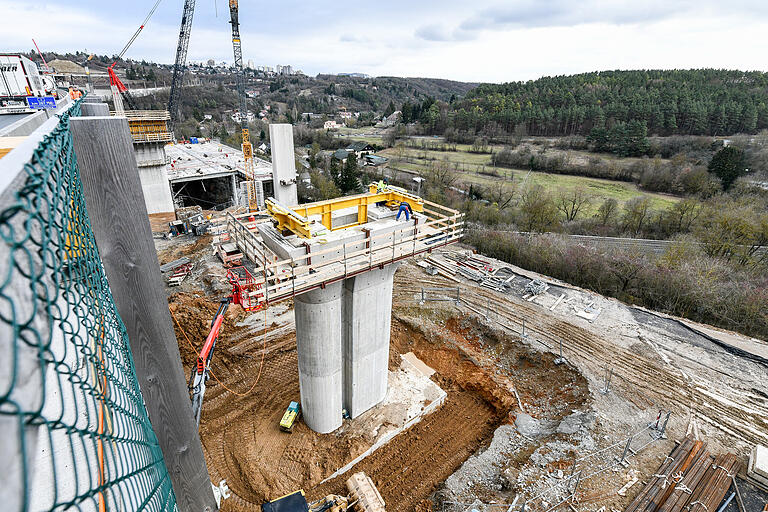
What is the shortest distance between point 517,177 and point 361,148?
38.7 m

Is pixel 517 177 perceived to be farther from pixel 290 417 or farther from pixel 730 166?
pixel 290 417

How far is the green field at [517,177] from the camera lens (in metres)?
50.9

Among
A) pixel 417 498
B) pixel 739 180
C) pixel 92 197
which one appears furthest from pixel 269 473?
pixel 739 180

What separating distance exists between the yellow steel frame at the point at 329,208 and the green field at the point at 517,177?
4102cm

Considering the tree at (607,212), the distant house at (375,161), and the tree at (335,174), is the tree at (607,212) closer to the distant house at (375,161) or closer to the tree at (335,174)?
the tree at (335,174)

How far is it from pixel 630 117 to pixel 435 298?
2850 inches

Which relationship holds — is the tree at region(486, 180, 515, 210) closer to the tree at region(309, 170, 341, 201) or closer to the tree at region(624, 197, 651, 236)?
the tree at region(624, 197, 651, 236)

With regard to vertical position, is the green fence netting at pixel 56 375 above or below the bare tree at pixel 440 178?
above

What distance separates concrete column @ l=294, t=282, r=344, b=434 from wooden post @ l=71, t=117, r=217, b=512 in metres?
6.57

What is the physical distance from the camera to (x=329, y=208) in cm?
1498

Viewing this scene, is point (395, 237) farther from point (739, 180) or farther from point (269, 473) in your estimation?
point (739, 180)

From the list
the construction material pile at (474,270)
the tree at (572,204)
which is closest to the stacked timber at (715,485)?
the construction material pile at (474,270)

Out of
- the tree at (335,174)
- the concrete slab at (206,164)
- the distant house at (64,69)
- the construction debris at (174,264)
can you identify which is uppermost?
the distant house at (64,69)

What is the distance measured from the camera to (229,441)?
16078 millimetres
